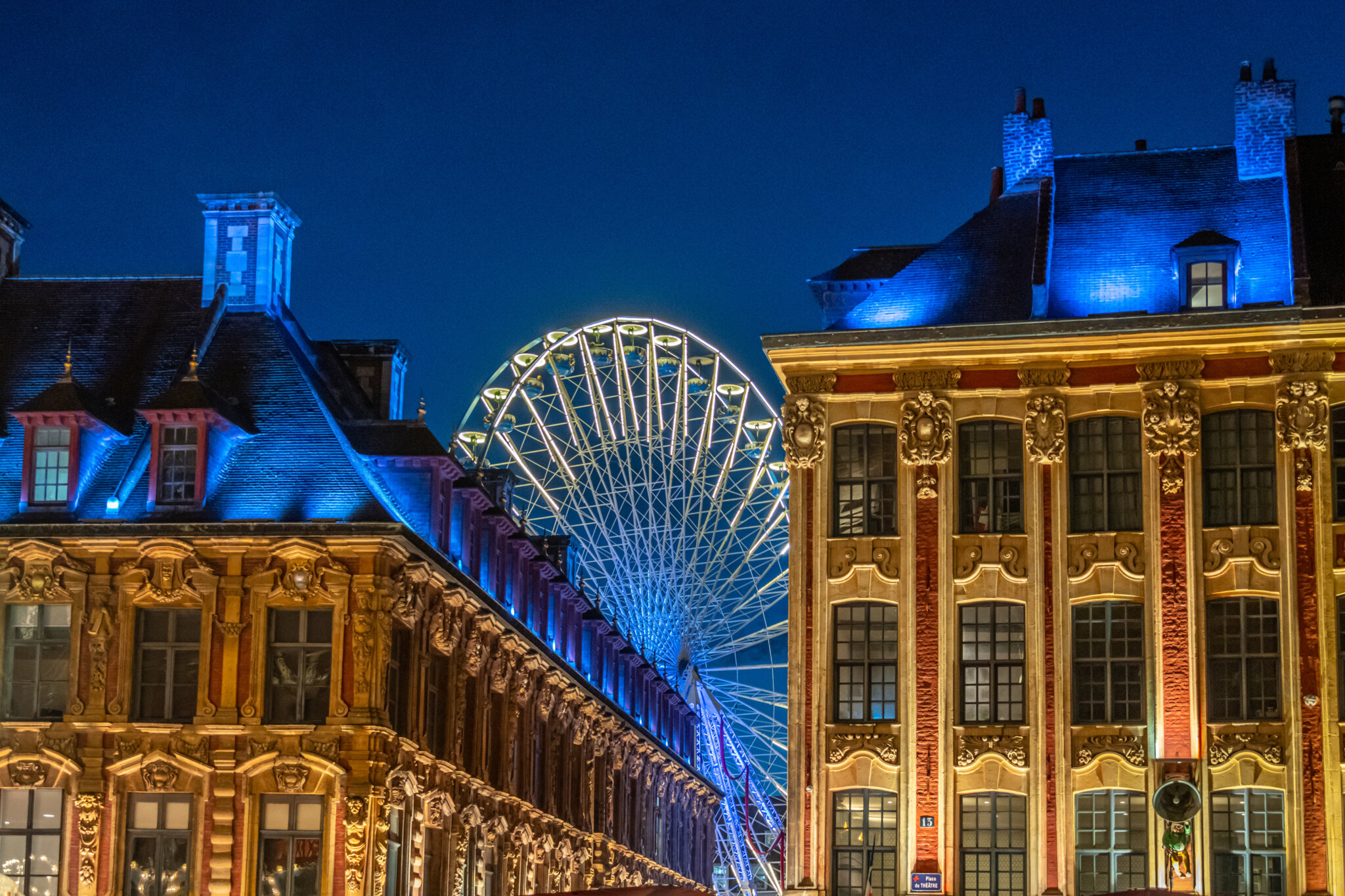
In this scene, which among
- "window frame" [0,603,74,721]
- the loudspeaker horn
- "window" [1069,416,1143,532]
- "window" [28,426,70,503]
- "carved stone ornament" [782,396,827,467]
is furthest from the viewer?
"window" [28,426,70,503]

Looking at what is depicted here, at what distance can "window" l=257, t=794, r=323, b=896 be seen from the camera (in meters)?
40.3

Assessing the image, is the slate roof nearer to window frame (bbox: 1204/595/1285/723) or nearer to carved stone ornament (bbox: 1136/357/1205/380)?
carved stone ornament (bbox: 1136/357/1205/380)

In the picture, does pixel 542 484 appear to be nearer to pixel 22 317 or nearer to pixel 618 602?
pixel 618 602

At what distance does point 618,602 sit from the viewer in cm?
6125

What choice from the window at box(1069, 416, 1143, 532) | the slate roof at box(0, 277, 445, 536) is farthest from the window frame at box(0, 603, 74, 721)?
the window at box(1069, 416, 1143, 532)

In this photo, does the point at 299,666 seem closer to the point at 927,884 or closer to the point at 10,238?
the point at 927,884

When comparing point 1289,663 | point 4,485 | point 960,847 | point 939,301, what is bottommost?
point 960,847

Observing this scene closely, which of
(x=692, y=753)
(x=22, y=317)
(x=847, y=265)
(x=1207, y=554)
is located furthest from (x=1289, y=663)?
(x=692, y=753)

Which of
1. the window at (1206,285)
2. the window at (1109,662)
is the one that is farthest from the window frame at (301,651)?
the window at (1206,285)

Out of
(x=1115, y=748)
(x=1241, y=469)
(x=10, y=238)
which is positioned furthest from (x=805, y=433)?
(x=10, y=238)

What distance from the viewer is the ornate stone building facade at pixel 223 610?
4044 centimetres

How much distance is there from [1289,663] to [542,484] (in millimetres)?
27741

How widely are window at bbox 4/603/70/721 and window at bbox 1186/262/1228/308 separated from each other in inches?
861

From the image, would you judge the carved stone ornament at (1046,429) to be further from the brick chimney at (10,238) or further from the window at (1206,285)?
the brick chimney at (10,238)
